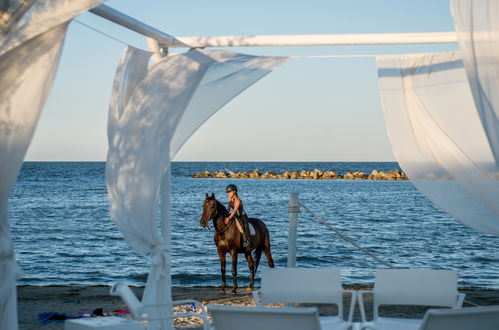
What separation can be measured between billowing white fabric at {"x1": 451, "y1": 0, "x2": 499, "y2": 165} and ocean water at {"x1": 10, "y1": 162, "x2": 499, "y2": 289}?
8.97 metres

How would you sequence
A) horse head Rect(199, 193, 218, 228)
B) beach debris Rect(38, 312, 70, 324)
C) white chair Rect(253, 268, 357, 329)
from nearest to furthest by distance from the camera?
Answer: white chair Rect(253, 268, 357, 329)
beach debris Rect(38, 312, 70, 324)
horse head Rect(199, 193, 218, 228)

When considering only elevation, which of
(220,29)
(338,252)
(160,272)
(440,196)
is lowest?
(338,252)

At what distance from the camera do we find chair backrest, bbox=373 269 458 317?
5500 millimetres

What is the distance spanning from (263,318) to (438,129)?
203 centimetres

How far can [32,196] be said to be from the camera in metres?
36.5

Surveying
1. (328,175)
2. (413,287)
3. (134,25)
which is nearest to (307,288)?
(413,287)

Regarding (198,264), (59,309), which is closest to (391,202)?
(198,264)

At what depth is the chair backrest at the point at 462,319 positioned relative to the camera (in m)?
3.84

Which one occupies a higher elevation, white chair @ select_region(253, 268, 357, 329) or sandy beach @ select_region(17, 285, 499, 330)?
white chair @ select_region(253, 268, 357, 329)

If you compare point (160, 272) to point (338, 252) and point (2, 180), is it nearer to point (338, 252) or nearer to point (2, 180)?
point (2, 180)

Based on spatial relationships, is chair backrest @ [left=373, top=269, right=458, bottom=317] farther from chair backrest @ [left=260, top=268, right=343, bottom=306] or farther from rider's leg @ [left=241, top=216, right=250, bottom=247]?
rider's leg @ [left=241, top=216, right=250, bottom=247]

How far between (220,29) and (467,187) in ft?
58.9

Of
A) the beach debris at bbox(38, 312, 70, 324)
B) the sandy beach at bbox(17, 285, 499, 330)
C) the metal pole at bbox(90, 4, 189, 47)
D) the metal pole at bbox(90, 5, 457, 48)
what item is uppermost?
the metal pole at bbox(90, 4, 189, 47)

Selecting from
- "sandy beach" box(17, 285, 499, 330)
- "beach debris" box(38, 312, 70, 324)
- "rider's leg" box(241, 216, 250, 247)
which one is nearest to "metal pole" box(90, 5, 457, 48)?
"sandy beach" box(17, 285, 499, 330)
